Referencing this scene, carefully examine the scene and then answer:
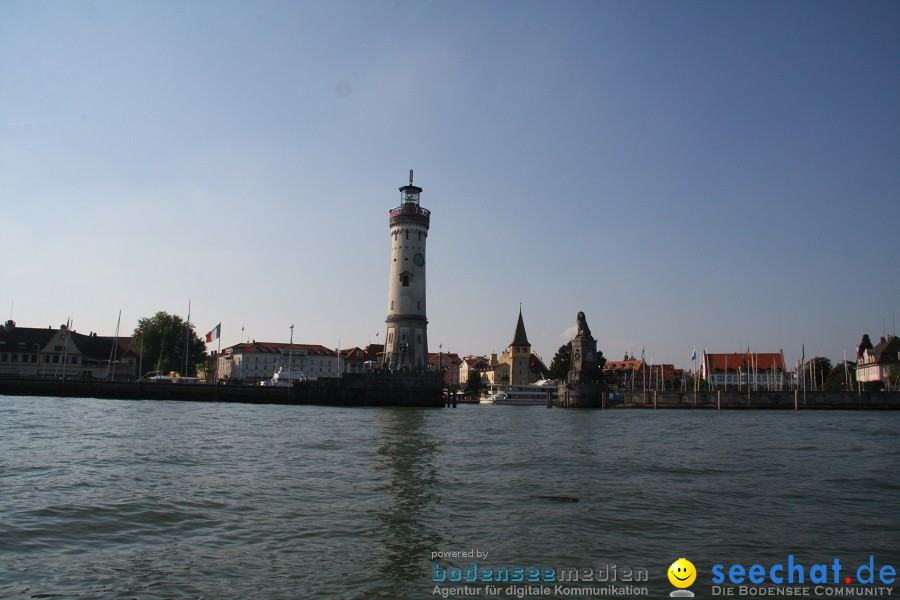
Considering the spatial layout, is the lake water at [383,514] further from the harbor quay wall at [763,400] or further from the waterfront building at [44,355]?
the waterfront building at [44,355]

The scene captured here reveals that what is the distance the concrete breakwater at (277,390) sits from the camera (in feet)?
247

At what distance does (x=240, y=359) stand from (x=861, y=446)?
128 meters

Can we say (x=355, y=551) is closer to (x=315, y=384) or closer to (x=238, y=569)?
(x=238, y=569)

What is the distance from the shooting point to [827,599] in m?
10.0

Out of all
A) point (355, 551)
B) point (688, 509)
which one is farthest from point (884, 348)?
point (355, 551)

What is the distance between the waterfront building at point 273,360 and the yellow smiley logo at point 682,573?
129428 mm

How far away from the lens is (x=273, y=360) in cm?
14250

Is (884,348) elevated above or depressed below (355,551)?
above

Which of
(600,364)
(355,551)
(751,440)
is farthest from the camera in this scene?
(600,364)

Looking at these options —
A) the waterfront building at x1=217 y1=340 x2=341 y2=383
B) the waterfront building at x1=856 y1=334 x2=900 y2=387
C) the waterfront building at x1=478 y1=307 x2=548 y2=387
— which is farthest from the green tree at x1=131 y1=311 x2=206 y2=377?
the waterfront building at x1=856 y1=334 x2=900 y2=387

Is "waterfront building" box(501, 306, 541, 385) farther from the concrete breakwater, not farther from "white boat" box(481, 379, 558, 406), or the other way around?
the concrete breakwater

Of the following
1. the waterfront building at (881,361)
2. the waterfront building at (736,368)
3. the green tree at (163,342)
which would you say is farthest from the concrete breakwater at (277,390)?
the waterfront building at (736,368)

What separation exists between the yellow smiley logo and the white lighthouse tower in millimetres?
72052

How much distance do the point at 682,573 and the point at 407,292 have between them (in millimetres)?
75433
